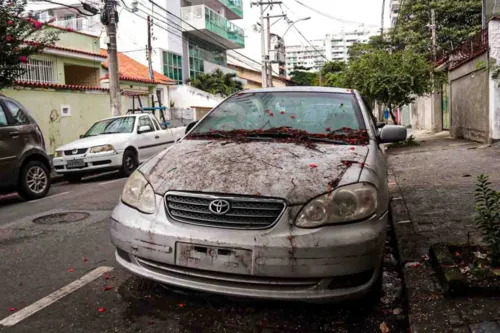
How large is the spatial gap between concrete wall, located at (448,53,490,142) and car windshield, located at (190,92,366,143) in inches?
368

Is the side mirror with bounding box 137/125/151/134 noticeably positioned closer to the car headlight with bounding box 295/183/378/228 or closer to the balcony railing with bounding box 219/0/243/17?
the car headlight with bounding box 295/183/378/228

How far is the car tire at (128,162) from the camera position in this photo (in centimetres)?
1075

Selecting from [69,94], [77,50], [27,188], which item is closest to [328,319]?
[27,188]

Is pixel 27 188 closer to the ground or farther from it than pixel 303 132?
closer to the ground

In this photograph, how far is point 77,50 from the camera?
62.6 ft

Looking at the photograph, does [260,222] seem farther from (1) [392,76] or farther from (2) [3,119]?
(1) [392,76]

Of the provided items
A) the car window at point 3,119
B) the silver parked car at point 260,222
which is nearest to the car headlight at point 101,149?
the car window at point 3,119

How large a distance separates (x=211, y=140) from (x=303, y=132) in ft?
2.50

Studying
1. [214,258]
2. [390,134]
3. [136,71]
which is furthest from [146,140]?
[136,71]

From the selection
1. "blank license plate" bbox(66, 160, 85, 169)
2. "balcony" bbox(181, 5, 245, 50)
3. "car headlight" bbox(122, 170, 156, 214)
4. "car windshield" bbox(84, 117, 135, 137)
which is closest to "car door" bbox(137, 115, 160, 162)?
"car windshield" bbox(84, 117, 135, 137)

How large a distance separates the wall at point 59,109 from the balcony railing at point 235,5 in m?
26.3

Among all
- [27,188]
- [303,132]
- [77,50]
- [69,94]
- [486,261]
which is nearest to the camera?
[486,261]

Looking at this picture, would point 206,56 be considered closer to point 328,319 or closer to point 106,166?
point 106,166

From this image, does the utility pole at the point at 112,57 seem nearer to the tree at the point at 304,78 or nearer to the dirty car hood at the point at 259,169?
the dirty car hood at the point at 259,169
